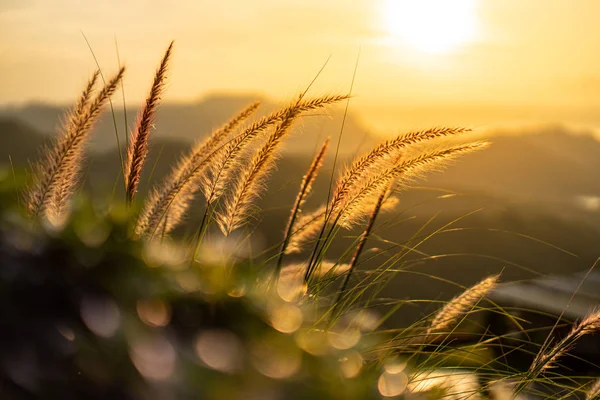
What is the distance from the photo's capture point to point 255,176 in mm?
1021

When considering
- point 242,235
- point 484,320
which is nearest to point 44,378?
point 242,235

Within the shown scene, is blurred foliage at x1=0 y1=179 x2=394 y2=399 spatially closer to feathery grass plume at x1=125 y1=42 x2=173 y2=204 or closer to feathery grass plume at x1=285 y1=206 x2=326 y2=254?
feathery grass plume at x1=125 y1=42 x2=173 y2=204

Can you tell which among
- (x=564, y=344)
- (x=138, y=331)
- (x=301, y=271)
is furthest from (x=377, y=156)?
(x=138, y=331)

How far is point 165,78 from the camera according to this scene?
1.00 m

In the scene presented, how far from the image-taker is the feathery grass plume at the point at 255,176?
98 centimetres

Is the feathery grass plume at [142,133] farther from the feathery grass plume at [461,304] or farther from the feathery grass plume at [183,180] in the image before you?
the feathery grass plume at [461,304]

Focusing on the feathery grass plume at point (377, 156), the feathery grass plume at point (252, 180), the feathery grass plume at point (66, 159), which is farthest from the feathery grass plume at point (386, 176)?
the feathery grass plume at point (66, 159)

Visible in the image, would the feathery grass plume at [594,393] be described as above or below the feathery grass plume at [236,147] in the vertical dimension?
below

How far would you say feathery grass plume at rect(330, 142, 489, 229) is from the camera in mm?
1029

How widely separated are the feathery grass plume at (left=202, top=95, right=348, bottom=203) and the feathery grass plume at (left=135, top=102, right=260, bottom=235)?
0.02m

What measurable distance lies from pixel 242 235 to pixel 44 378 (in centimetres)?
96

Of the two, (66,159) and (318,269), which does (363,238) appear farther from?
(66,159)

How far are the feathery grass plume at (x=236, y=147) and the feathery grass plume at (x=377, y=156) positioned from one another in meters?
0.10

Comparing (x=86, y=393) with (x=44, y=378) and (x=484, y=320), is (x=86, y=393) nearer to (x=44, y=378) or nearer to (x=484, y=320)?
(x=44, y=378)
